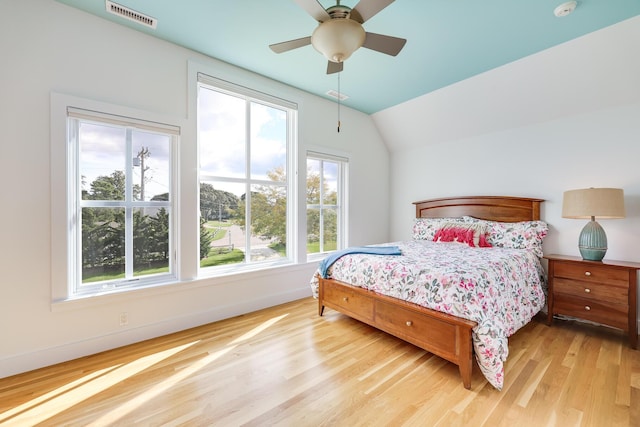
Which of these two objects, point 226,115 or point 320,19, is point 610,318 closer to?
point 320,19

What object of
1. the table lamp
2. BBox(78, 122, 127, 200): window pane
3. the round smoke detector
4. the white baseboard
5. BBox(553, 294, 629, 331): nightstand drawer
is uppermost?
the round smoke detector

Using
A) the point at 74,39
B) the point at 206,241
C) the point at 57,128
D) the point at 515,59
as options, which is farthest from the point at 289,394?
the point at 515,59

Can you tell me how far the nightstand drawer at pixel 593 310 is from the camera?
2422 mm

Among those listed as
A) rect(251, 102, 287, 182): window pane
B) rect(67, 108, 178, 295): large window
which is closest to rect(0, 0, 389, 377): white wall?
rect(67, 108, 178, 295): large window

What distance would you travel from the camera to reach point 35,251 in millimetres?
2078

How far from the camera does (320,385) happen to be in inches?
73.8

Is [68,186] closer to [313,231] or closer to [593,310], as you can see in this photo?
[313,231]

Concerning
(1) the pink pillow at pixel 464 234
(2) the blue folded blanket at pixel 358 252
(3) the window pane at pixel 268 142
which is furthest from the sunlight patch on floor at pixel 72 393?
(1) the pink pillow at pixel 464 234

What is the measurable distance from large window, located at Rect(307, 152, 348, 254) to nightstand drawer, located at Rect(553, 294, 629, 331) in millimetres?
2674

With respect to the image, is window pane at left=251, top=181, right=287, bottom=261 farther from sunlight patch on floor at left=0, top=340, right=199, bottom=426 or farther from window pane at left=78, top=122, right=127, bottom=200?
sunlight patch on floor at left=0, top=340, right=199, bottom=426

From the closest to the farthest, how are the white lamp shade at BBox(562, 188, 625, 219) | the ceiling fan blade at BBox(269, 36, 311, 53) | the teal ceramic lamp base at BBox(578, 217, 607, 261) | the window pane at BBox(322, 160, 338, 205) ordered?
the ceiling fan blade at BBox(269, 36, 311, 53), the white lamp shade at BBox(562, 188, 625, 219), the teal ceramic lamp base at BBox(578, 217, 607, 261), the window pane at BBox(322, 160, 338, 205)

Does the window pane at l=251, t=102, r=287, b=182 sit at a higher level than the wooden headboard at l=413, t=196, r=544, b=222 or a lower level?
higher

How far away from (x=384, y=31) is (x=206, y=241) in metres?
2.75

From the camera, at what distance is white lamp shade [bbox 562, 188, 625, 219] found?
2.54m
